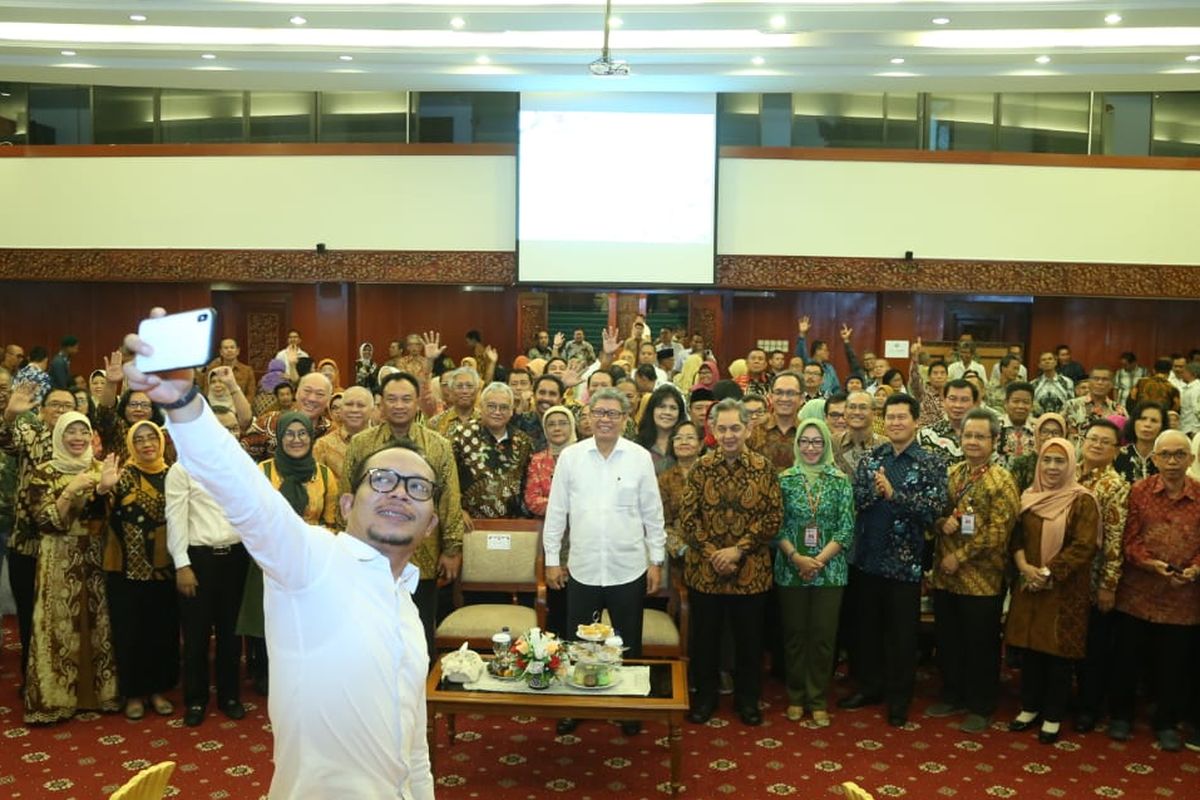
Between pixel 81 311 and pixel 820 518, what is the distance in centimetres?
1229

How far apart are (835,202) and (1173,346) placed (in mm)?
5204

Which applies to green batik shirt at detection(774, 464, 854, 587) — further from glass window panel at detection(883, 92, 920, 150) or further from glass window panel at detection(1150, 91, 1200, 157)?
glass window panel at detection(1150, 91, 1200, 157)

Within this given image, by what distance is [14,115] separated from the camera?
13.5 metres

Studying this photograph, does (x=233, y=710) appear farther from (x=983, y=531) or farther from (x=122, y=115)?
(x=122, y=115)

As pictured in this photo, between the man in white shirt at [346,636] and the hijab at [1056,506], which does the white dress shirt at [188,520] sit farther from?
the hijab at [1056,506]

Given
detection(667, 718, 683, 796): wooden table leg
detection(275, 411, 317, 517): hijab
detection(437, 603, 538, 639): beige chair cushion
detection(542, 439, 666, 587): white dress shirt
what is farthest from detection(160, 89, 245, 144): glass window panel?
detection(667, 718, 683, 796): wooden table leg

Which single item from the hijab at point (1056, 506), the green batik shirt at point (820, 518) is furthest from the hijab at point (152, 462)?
the hijab at point (1056, 506)

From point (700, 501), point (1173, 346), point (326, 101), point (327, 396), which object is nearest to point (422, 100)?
point (326, 101)

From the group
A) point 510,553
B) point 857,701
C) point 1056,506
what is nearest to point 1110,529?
point 1056,506

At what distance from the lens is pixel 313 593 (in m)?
1.80

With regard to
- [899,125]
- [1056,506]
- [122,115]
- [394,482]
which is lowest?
[1056,506]

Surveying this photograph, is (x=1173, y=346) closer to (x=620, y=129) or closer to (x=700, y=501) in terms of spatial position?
(x=620, y=129)

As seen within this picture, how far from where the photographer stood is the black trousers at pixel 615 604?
4.77 meters

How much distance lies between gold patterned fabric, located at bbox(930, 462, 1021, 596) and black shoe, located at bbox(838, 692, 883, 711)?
698 millimetres
